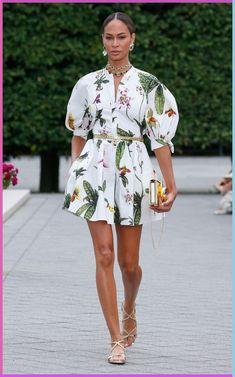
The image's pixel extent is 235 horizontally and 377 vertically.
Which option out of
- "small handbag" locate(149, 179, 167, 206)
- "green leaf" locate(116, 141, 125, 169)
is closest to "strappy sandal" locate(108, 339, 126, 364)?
"small handbag" locate(149, 179, 167, 206)

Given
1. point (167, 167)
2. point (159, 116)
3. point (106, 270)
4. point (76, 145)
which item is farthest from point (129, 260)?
point (159, 116)

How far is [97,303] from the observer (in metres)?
9.09

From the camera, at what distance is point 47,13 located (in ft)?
73.2

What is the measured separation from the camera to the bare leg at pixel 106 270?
22.2 ft

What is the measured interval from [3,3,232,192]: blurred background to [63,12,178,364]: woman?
1531 cm

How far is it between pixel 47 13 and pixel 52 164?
289 cm

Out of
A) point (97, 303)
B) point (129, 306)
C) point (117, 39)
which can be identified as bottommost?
point (97, 303)

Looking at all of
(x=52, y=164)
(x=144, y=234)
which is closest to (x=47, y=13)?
(x=52, y=164)

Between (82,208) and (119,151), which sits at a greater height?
(119,151)

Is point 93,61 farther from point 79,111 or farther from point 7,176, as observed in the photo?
point 79,111

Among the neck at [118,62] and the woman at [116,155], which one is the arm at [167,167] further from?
the neck at [118,62]

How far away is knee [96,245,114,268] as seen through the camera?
267 inches

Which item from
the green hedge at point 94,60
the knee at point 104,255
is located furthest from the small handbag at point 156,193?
the green hedge at point 94,60

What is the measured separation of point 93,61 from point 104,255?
15.7 m
